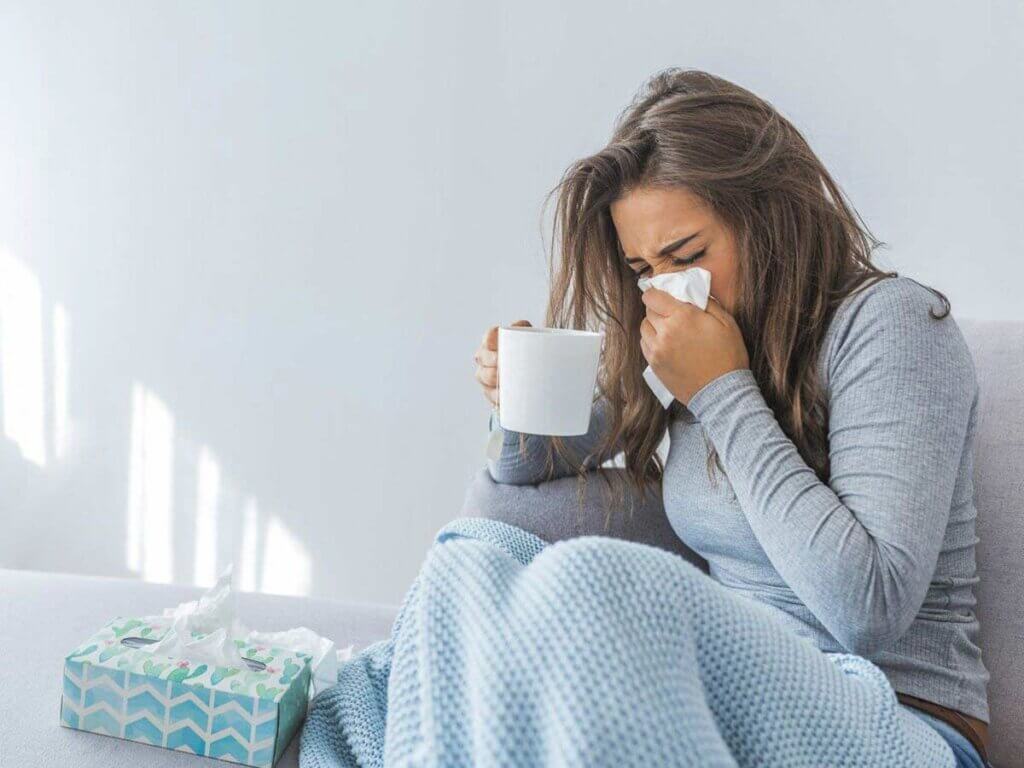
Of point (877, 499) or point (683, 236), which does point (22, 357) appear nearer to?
point (683, 236)

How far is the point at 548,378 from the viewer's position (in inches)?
36.0

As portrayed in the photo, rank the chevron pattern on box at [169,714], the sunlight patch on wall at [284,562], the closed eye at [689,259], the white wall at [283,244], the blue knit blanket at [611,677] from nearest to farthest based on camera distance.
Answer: the blue knit blanket at [611,677] → the chevron pattern on box at [169,714] → the closed eye at [689,259] → the white wall at [283,244] → the sunlight patch on wall at [284,562]

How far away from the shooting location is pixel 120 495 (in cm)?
212

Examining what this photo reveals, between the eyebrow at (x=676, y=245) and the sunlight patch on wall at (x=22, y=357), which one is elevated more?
the eyebrow at (x=676, y=245)

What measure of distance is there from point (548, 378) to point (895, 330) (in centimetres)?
33

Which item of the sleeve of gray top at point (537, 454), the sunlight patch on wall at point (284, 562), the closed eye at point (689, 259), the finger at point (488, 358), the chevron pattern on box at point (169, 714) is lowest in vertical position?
the sunlight patch on wall at point (284, 562)

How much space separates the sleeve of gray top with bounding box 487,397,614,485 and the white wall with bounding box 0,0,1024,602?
58cm

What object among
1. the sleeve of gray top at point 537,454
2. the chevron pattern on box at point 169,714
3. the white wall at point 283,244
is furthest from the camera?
the white wall at point 283,244

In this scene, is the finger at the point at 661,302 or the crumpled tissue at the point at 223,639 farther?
the finger at the point at 661,302

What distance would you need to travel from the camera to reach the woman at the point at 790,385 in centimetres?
82

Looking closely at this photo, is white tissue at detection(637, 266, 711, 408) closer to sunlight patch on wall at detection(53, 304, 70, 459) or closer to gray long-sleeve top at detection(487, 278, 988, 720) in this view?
gray long-sleeve top at detection(487, 278, 988, 720)

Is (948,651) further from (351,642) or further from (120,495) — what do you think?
(120,495)

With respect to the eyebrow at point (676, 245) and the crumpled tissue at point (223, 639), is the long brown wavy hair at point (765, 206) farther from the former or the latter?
the crumpled tissue at point (223, 639)

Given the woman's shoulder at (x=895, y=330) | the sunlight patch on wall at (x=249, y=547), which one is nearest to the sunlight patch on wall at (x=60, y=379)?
the sunlight patch on wall at (x=249, y=547)
